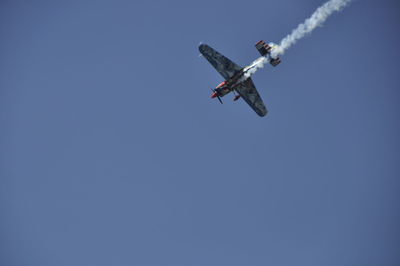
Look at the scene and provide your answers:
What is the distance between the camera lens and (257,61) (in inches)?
1442

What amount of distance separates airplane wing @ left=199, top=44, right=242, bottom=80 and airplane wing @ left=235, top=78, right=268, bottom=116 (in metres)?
2.02

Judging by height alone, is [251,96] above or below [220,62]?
below

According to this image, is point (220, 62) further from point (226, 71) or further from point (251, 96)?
point (251, 96)

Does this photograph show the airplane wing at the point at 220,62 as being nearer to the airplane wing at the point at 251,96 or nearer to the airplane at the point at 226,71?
the airplane at the point at 226,71

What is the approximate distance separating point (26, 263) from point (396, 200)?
129 meters

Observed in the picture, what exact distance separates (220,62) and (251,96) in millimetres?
5493

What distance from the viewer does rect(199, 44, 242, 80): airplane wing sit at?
125ft

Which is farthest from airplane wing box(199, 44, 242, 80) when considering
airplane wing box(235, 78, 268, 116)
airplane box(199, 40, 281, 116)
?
airplane wing box(235, 78, 268, 116)

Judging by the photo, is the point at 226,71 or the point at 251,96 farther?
the point at 251,96

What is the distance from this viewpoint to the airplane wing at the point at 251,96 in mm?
39969

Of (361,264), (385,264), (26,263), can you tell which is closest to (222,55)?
(361,264)

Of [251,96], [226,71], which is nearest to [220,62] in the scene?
[226,71]

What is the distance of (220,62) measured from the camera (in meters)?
38.5

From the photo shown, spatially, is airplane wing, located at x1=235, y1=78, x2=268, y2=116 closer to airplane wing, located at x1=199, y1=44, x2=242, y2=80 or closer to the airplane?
the airplane
